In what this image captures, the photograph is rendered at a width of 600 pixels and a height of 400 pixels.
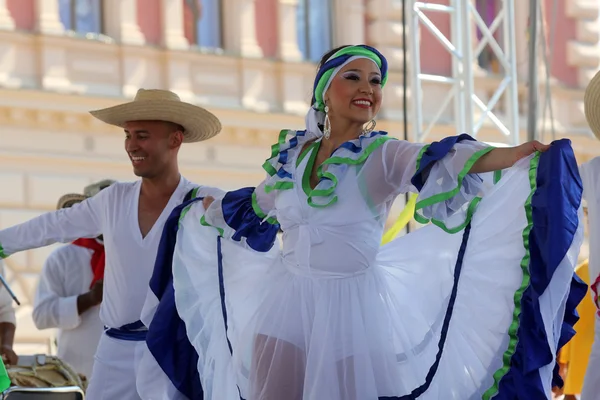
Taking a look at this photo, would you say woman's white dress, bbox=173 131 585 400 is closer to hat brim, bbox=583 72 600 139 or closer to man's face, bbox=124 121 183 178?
man's face, bbox=124 121 183 178

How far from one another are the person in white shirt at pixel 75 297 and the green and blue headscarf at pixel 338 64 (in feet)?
8.59

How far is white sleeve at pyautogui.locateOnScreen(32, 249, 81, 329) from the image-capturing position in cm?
726

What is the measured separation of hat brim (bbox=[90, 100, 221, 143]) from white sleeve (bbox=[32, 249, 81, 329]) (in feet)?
5.34

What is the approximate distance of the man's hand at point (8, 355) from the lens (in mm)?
6442

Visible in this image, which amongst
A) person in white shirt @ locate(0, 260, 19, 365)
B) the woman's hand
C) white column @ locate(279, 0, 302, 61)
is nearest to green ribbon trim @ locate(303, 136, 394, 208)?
the woman's hand

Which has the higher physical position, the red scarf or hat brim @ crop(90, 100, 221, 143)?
hat brim @ crop(90, 100, 221, 143)

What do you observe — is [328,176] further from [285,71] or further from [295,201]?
[285,71]

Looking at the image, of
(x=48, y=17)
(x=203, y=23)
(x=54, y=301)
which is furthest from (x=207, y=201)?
(x=203, y=23)

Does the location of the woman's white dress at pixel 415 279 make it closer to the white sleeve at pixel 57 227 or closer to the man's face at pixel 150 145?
the man's face at pixel 150 145

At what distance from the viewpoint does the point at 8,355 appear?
6590 mm

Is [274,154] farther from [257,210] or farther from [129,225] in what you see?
[129,225]

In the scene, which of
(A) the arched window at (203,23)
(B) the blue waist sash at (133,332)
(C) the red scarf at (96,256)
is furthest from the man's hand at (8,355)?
(A) the arched window at (203,23)

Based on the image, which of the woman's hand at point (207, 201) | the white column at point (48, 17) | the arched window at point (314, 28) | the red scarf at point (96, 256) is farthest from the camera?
the arched window at point (314, 28)

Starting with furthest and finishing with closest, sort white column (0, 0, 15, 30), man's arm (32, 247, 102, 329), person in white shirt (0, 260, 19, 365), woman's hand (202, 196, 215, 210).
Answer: white column (0, 0, 15, 30), man's arm (32, 247, 102, 329), person in white shirt (0, 260, 19, 365), woman's hand (202, 196, 215, 210)
